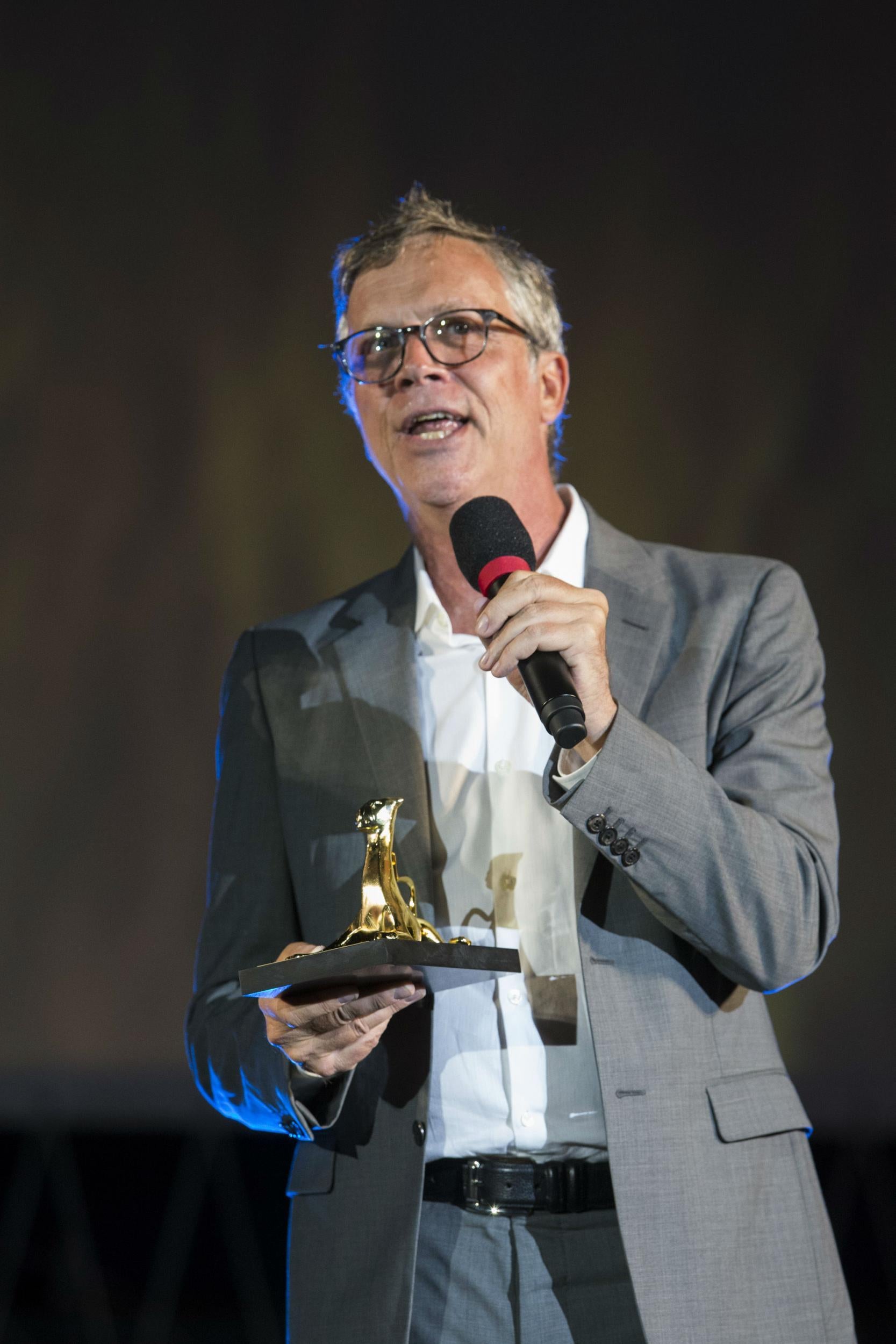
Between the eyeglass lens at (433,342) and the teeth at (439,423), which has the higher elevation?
the eyeglass lens at (433,342)

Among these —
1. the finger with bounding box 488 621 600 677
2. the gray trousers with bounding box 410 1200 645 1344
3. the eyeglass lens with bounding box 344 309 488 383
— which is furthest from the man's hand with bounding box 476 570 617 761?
the eyeglass lens with bounding box 344 309 488 383

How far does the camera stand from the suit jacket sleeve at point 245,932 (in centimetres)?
141

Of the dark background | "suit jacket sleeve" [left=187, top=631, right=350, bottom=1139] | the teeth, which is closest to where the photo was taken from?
"suit jacket sleeve" [left=187, top=631, right=350, bottom=1139]

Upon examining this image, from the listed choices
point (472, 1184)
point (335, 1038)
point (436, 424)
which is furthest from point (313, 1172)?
point (436, 424)

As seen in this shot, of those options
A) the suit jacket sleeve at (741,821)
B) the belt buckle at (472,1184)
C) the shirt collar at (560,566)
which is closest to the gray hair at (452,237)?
the shirt collar at (560,566)

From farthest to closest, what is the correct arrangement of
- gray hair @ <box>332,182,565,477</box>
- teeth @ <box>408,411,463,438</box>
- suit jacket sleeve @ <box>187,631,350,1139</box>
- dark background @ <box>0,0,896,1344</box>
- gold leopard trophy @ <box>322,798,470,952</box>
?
dark background @ <box>0,0,896,1344</box> → gray hair @ <box>332,182,565,477</box> → teeth @ <box>408,411,463,438</box> → suit jacket sleeve @ <box>187,631,350,1139</box> → gold leopard trophy @ <box>322,798,470,952</box>

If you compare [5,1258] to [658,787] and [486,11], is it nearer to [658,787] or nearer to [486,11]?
[658,787]

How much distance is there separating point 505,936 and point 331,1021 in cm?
30

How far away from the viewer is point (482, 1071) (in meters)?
1.40

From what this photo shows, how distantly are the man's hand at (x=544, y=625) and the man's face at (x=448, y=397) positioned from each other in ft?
2.05

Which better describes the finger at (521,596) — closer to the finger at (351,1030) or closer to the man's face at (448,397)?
the finger at (351,1030)

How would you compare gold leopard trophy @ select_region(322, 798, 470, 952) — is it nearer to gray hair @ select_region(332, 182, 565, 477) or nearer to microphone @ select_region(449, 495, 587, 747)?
microphone @ select_region(449, 495, 587, 747)

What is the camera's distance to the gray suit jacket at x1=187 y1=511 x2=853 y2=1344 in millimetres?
1216

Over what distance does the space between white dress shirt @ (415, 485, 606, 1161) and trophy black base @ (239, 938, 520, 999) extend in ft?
0.99
